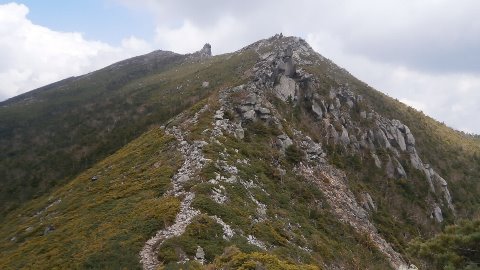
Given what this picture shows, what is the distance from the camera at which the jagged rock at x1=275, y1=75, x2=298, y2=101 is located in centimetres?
7525

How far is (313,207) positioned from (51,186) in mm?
57624

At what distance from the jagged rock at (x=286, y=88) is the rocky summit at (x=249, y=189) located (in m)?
0.28

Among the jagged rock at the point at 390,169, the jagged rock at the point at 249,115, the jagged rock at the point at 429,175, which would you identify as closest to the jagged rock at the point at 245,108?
the jagged rock at the point at 249,115

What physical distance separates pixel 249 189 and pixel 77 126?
9829cm

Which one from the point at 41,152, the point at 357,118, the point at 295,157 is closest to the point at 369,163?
the point at 357,118

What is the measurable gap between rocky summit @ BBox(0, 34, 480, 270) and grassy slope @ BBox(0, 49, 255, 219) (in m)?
0.85

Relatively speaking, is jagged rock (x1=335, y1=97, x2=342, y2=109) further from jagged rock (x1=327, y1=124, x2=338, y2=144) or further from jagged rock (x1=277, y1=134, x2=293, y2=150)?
jagged rock (x1=277, y1=134, x2=293, y2=150)

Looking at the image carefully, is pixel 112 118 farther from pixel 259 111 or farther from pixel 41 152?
pixel 259 111

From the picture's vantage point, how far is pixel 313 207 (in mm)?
47969

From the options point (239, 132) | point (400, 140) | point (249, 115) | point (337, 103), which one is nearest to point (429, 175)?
point (400, 140)

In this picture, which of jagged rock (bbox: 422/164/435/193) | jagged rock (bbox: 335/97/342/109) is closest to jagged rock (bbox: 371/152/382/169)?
jagged rock (bbox: 335/97/342/109)

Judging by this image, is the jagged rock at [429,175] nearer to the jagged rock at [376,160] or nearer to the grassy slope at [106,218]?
the jagged rock at [376,160]

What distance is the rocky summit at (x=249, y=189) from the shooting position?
1219 inches

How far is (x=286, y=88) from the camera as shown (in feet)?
253
